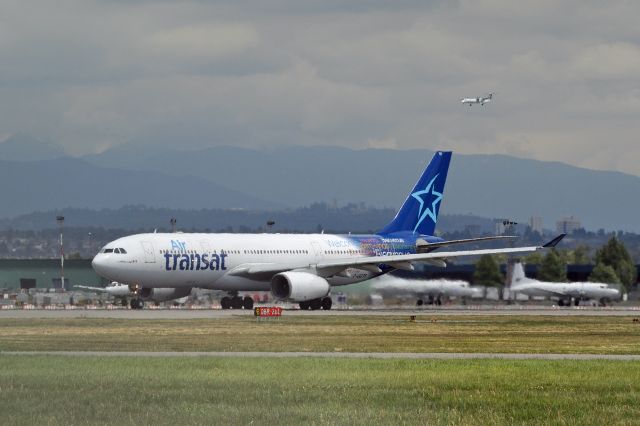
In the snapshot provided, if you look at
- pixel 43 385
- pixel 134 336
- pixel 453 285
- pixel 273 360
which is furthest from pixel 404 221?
pixel 43 385

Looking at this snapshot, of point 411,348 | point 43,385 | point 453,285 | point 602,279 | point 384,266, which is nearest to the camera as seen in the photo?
point 43,385

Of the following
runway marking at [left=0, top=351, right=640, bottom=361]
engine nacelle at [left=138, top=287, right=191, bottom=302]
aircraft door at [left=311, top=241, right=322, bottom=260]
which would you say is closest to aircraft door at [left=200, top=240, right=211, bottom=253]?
engine nacelle at [left=138, top=287, right=191, bottom=302]

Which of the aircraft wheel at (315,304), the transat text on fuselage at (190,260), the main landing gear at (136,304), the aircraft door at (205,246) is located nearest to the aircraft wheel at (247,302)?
the aircraft wheel at (315,304)

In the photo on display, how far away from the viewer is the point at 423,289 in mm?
109750

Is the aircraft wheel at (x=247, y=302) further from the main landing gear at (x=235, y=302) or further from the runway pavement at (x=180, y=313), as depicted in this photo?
the runway pavement at (x=180, y=313)

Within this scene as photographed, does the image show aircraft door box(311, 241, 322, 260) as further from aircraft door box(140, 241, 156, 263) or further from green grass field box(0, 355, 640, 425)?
green grass field box(0, 355, 640, 425)

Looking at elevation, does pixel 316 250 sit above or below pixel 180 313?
above

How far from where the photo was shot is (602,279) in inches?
7008

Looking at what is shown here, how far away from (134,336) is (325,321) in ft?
61.2

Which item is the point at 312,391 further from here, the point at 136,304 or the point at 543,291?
the point at 543,291

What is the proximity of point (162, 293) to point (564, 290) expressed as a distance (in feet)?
209

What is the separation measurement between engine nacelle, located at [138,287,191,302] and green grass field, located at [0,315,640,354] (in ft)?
67.5

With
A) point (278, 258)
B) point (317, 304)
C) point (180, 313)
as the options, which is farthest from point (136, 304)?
point (317, 304)

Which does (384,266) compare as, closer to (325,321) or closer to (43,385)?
(325,321)
